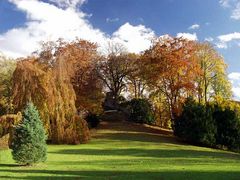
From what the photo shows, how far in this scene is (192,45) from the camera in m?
44.9

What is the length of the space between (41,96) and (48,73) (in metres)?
2.14

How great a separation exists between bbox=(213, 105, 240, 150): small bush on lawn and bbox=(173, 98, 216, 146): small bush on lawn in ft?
3.16

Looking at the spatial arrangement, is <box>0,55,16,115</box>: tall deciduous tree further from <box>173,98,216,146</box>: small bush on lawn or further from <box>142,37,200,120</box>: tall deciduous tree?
<box>173,98,216,146</box>: small bush on lawn

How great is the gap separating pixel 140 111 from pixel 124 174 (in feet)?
106

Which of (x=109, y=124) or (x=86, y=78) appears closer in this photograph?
(x=86, y=78)

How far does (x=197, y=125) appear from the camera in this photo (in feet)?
123

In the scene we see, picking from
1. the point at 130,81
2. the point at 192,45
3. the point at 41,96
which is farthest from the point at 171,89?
the point at 41,96

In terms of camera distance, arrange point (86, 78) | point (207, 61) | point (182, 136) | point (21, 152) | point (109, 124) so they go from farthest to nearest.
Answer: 1. point (207, 61)
2. point (109, 124)
3. point (86, 78)
4. point (182, 136)
5. point (21, 152)

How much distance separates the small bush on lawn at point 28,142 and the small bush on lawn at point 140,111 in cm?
2895

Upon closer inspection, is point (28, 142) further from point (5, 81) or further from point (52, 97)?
point (5, 81)

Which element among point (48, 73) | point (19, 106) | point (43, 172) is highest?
point (48, 73)

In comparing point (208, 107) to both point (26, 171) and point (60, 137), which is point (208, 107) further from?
point (26, 171)

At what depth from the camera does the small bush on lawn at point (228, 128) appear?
3816 centimetres

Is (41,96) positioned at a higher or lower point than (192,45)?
lower
